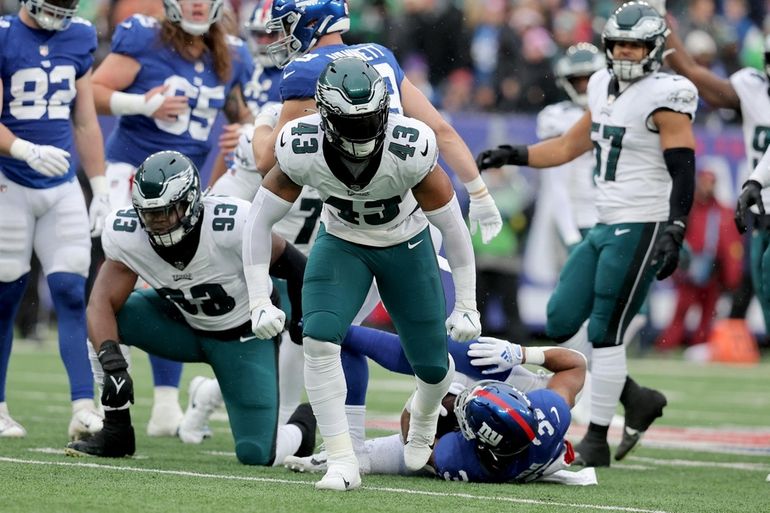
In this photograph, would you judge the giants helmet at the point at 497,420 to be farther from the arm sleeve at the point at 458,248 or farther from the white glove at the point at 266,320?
the white glove at the point at 266,320

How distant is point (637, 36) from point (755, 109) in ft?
2.58

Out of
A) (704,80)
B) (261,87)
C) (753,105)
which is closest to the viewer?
(753,105)

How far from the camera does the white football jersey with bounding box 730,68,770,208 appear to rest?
674 centimetres

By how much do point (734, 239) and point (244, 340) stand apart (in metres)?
8.33

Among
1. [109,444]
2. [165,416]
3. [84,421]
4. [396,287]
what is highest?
[396,287]

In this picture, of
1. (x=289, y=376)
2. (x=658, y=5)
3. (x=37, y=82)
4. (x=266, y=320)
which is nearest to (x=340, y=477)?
(x=266, y=320)

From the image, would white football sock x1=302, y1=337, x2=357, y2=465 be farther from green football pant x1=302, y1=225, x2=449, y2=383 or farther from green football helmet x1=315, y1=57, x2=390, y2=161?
green football helmet x1=315, y1=57, x2=390, y2=161

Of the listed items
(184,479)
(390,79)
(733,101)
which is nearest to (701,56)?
(733,101)

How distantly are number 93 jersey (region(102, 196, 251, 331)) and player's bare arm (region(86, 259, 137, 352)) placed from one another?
55 mm

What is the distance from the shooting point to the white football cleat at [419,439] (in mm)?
5320

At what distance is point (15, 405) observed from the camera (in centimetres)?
810

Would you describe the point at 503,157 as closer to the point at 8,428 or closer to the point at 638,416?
the point at 638,416

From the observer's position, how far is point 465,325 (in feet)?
16.3

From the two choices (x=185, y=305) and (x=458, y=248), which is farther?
(x=185, y=305)
